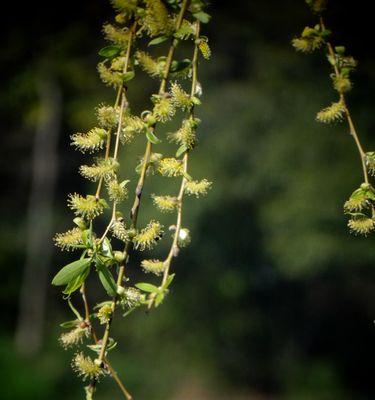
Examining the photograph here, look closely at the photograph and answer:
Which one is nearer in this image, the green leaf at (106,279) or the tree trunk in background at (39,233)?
the green leaf at (106,279)

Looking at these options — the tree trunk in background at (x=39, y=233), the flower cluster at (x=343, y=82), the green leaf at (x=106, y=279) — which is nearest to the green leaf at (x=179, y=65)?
the flower cluster at (x=343, y=82)

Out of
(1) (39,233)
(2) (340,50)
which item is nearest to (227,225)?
(1) (39,233)

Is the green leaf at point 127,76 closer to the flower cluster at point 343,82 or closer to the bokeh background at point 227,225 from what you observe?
the flower cluster at point 343,82

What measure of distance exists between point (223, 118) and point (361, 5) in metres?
2.28

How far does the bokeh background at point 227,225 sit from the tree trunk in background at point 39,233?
0.02m

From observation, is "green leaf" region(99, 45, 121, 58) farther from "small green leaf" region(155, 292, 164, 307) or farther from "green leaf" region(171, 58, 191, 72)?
"small green leaf" region(155, 292, 164, 307)

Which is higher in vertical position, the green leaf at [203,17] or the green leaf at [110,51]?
the green leaf at [203,17]

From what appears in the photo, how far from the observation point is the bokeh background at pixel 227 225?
425 centimetres

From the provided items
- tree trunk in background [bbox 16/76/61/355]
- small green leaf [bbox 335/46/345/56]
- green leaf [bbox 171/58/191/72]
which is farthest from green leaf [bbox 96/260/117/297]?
tree trunk in background [bbox 16/76/61/355]

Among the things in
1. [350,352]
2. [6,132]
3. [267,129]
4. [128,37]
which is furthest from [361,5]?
[6,132]

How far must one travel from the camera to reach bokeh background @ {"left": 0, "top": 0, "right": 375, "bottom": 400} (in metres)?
4.25

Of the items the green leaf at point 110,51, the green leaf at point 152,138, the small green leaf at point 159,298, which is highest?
the green leaf at point 110,51

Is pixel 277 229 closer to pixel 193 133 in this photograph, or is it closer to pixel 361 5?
pixel 361 5

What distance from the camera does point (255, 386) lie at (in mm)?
5590
